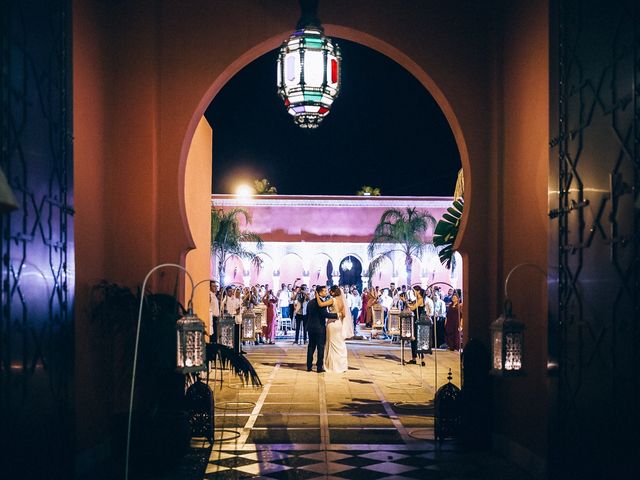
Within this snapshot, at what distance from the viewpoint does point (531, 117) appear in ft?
25.5

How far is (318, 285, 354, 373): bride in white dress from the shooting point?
1588 cm

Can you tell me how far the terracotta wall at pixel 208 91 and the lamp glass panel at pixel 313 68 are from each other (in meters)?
1.39

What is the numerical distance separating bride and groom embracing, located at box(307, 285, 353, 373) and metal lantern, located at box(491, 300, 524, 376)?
30.3ft

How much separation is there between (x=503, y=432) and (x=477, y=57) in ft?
14.0

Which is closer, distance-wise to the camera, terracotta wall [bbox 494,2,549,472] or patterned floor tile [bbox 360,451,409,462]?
terracotta wall [bbox 494,2,549,472]

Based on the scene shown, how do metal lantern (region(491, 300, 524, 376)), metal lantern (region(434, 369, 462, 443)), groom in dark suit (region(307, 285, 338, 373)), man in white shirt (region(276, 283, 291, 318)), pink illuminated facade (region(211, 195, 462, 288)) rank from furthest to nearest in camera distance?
pink illuminated facade (region(211, 195, 462, 288)), man in white shirt (region(276, 283, 291, 318)), groom in dark suit (region(307, 285, 338, 373)), metal lantern (region(434, 369, 462, 443)), metal lantern (region(491, 300, 524, 376))

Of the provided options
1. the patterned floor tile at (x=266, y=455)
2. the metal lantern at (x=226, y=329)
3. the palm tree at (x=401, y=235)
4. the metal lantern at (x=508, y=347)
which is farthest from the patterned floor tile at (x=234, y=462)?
the palm tree at (x=401, y=235)

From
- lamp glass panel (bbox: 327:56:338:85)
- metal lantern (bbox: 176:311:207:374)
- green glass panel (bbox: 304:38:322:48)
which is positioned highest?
green glass panel (bbox: 304:38:322:48)

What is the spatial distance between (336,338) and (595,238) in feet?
37.1

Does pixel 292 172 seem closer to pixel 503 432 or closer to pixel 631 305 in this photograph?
pixel 503 432

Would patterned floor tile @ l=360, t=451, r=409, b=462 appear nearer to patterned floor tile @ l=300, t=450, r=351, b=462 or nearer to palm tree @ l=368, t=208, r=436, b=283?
patterned floor tile @ l=300, t=450, r=351, b=462

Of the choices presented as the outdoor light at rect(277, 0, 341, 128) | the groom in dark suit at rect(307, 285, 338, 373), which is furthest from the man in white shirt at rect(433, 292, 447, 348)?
the outdoor light at rect(277, 0, 341, 128)

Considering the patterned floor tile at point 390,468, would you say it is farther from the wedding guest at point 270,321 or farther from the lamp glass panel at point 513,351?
the wedding guest at point 270,321

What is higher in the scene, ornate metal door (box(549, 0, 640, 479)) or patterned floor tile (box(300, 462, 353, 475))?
ornate metal door (box(549, 0, 640, 479))
